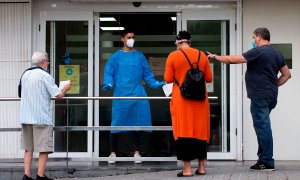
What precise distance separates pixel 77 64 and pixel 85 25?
657mm

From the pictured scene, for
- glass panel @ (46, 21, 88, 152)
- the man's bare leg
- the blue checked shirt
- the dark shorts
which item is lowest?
the man's bare leg

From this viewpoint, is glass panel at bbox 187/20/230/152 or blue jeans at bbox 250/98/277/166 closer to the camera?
blue jeans at bbox 250/98/277/166

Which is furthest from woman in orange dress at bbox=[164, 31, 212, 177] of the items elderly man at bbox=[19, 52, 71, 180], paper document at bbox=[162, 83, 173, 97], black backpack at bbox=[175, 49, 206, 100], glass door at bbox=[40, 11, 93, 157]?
glass door at bbox=[40, 11, 93, 157]

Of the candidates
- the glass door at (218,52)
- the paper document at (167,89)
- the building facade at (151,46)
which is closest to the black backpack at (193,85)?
the paper document at (167,89)

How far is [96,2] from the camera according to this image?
1116cm

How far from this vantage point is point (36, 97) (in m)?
9.03

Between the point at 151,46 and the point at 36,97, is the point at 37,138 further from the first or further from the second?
the point at 151,46

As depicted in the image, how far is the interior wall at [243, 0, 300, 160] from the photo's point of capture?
10.9m

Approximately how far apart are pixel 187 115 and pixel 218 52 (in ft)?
8.99

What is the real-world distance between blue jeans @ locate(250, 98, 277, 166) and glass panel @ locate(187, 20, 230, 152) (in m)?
2.04

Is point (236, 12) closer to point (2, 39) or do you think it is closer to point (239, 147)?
point (239, 147)

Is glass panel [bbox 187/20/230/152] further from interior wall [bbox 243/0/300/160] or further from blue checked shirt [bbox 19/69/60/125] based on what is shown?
blue checked shirt [bbox 19/69/60/125]

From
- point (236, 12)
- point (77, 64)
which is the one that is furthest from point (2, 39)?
point (236, 12)

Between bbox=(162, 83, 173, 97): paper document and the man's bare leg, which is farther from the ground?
bbox=(162, 83, 173, 97): paper document
